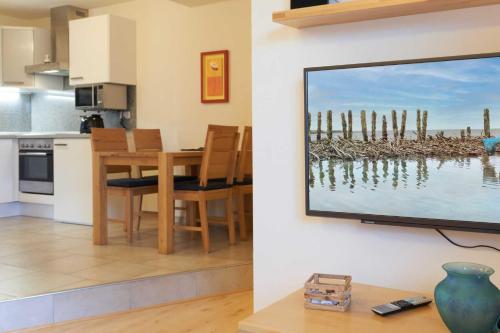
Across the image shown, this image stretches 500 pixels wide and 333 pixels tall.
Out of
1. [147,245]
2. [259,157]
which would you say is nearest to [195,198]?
[147,245]

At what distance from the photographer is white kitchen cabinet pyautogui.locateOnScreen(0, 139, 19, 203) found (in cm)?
558

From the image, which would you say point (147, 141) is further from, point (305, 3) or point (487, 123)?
point (487, 123)

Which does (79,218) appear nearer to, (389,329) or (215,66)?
(215,66)

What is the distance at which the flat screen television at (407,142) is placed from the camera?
1.67 metres

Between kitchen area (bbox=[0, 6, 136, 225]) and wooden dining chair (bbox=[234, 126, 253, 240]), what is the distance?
5.17 ft

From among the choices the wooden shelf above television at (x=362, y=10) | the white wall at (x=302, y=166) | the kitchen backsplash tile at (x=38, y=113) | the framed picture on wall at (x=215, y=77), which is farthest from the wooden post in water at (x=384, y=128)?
the kitchen backsplash tile at (x=38, y=113)

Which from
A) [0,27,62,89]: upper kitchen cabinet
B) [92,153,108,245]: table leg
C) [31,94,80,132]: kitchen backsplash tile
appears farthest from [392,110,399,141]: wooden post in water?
[0,27,62,89]: upper kitchen cabinet

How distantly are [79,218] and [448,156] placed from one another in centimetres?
418

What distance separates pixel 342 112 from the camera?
6.26 feet

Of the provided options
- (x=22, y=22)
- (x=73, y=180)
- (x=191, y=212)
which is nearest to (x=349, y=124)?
(x=191, y=212)

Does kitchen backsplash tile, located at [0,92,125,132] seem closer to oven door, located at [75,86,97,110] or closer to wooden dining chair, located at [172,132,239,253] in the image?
oven door, located at [75,86,97,110]

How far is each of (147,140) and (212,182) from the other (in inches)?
49.2

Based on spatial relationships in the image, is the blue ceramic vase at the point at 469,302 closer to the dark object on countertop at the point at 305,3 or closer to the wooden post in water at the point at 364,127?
the wooden post in water at the point at 364,127

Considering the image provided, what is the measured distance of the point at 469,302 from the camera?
1.44 meters
